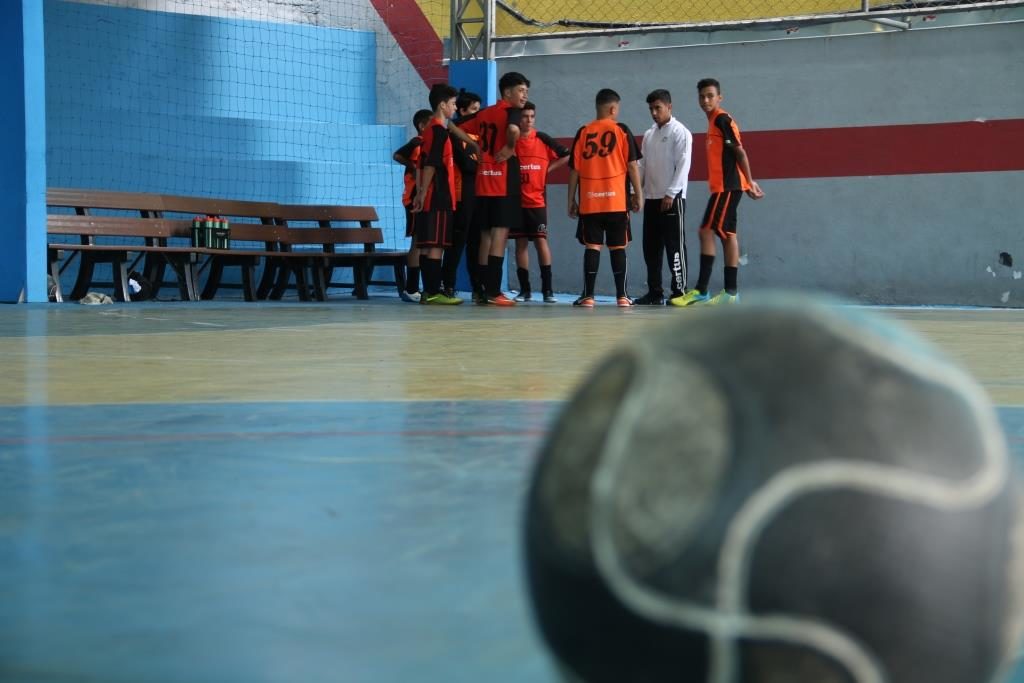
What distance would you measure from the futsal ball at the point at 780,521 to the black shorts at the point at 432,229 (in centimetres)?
1096

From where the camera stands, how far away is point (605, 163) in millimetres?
12086

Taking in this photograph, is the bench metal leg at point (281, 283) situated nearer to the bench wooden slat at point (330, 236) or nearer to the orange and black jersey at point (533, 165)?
the bench wooden slat at point (330, 236)

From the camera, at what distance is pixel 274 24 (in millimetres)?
15453

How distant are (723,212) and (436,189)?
2.60m

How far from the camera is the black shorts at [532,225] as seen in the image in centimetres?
1291

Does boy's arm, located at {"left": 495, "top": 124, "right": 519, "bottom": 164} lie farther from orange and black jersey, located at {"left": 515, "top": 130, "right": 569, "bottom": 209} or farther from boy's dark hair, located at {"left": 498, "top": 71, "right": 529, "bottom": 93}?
orange and black jersey, located at {"left": 515, "top": 130, "right": 569, "bottom": 209}

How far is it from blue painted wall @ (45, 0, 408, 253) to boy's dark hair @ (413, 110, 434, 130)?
2.61 metres

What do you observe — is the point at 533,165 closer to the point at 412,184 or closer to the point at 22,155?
the point at 412,184

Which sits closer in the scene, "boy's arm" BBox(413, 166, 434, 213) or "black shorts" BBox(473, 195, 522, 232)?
"boy's arm" BBox(413, 166, 434, 213)

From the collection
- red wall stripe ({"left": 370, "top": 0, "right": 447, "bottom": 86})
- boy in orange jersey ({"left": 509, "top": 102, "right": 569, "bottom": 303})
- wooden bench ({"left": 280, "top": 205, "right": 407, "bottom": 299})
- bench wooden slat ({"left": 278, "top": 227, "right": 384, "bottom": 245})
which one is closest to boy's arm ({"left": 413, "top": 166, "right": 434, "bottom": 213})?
boy in orange jersey ({"left": 509, "top": 102, "right": 569, "bottom": 303})

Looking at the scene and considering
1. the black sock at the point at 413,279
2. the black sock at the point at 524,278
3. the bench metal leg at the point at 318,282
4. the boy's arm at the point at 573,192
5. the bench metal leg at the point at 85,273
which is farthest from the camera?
the bench metal leg at the point at 318,282

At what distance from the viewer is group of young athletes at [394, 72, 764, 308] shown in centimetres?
1188

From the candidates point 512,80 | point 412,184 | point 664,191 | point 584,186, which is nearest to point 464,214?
point 412,184

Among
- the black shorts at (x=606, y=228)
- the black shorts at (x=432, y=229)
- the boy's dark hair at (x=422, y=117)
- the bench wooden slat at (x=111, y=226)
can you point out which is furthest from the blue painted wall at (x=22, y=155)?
the black shorts at (x=606, y=228)
